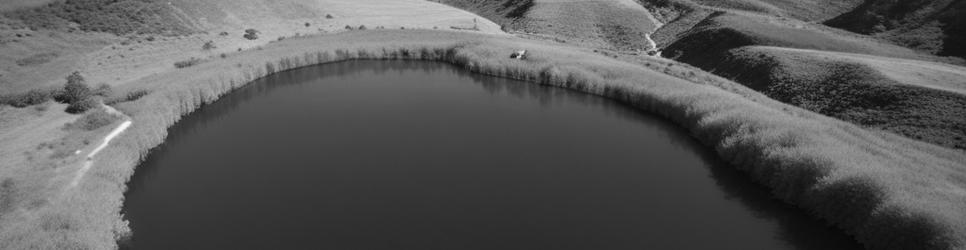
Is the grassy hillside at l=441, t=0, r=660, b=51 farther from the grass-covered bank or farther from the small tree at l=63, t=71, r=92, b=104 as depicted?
the small tree at l=63, t=71, r=92, b=104

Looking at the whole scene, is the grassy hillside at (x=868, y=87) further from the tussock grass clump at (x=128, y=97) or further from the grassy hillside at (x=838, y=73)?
the tussock grass clump at (x=128, y=97)

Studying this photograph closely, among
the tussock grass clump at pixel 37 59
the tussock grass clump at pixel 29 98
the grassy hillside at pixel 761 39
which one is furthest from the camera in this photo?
the grassy hillside at pixel 761 39

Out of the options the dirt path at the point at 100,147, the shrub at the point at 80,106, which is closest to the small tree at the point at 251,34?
the dirt path at the point at 100,147

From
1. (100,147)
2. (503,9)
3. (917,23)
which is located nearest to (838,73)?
(917,23)

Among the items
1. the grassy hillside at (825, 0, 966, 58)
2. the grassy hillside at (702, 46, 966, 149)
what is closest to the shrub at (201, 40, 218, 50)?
the grassy hillside at (702, 46, 966, 149)

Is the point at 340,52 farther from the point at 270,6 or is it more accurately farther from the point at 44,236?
the point at 44,236

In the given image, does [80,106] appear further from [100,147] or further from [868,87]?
[868,87]
